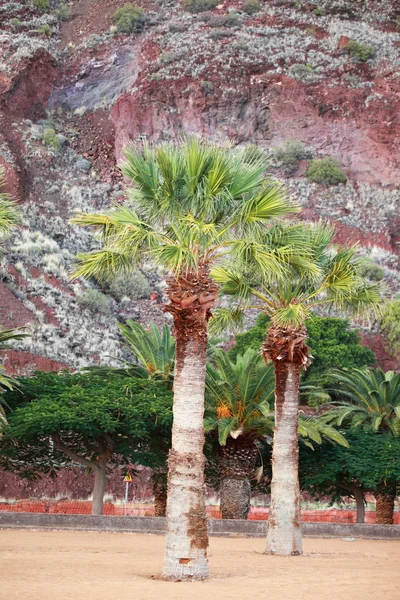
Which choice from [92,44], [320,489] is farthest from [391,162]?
[320,489]

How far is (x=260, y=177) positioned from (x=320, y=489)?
58.0 ft

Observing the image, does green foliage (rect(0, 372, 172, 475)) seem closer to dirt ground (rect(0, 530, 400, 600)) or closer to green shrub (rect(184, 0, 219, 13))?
dirt ground (rect(0, 530, 400, 600))

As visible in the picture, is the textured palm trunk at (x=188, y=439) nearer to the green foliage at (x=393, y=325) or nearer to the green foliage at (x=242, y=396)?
the green foliage at (x=242, y=396)

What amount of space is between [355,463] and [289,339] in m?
10.8

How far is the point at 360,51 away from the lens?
88438 mm

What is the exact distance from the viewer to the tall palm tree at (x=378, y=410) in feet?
101

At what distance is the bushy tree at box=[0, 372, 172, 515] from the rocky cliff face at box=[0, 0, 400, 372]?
1319 inches

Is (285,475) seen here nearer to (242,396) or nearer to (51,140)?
(242,396)

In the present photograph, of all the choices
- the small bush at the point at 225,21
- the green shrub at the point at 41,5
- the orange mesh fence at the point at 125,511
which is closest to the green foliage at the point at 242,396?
the orange mesh fence at the point at 125,511

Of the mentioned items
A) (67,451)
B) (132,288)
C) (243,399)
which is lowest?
Result: (67,451)

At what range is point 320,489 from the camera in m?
31.5

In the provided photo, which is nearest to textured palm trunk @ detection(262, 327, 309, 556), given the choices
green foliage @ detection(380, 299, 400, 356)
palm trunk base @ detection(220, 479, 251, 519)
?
palm trunk base @ detection(220, 479, 251, 519)

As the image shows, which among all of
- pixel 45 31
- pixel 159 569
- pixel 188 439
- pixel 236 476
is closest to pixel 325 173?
pixel 45 31

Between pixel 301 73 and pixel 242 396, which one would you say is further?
pixel 301 73
